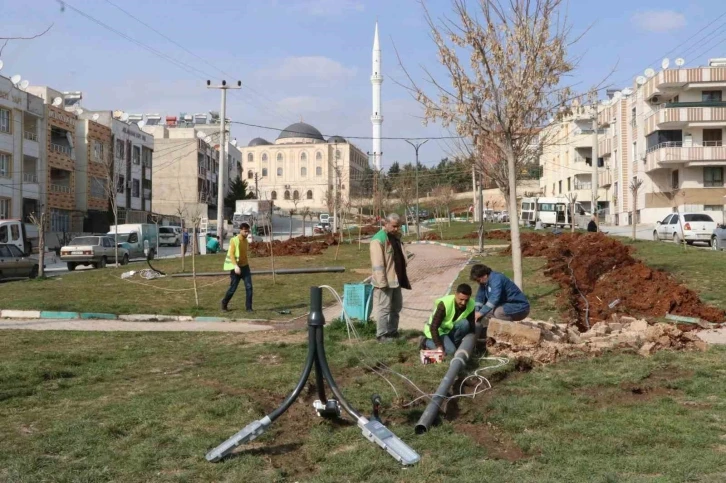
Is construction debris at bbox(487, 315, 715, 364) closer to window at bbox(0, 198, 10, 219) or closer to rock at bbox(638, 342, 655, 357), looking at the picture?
rock at bbox(638, 342, 655, 357)

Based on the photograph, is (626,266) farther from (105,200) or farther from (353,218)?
(353,218)

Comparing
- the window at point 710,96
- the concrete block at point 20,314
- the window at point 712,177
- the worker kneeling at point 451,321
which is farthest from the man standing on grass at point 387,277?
the window at point 710,96

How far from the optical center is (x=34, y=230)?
1604 inches

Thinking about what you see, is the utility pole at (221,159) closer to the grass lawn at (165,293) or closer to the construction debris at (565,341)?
the grass lawn at (165,293)

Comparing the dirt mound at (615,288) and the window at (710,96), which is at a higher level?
the window at (710,96)

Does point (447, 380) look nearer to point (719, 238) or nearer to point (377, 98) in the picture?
point (719, 238)

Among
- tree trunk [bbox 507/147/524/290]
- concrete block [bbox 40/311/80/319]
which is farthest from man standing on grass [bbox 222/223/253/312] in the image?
tree trunk [bbox 507/147/524/290]

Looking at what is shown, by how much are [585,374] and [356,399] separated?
2.46 metres

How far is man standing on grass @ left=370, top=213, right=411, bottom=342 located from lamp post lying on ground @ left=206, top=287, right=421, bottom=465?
394 centimetres

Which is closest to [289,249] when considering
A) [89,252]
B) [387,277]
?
[89,252]

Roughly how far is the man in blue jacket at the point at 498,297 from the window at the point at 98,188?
53078mm

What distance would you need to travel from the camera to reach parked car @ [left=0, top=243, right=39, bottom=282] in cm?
2391

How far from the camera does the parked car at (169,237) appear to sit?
56419 mm

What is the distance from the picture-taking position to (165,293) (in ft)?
59.0
